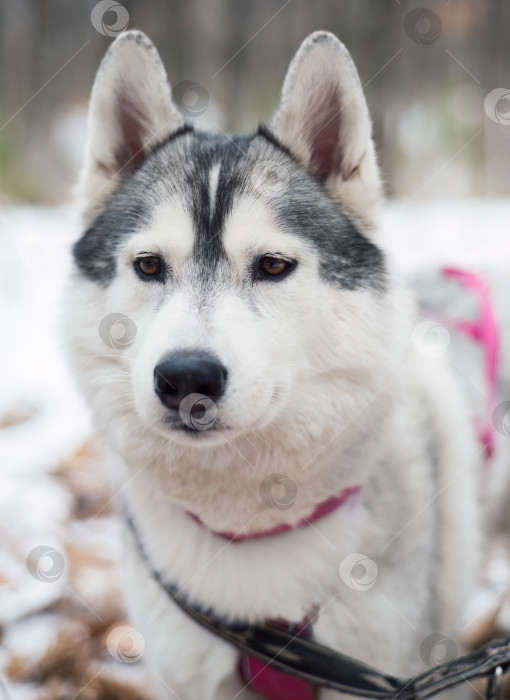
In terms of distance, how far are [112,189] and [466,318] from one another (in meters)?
1.60

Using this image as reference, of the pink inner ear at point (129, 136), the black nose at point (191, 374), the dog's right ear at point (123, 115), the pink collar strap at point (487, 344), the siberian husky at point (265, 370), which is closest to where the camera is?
the black nose at point (191, 374)

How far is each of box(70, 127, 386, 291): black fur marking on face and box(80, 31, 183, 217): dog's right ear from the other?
0.18 feet

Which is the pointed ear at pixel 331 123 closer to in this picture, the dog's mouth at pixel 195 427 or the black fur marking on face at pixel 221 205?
the black fur marking on face at pixel 221 205

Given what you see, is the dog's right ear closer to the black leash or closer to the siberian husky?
the siberian husky

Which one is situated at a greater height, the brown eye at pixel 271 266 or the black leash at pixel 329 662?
the brown eye at pixel 271 266

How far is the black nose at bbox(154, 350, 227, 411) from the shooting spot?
4.92 feet

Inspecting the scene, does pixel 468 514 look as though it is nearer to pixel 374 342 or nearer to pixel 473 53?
pixel 374 342

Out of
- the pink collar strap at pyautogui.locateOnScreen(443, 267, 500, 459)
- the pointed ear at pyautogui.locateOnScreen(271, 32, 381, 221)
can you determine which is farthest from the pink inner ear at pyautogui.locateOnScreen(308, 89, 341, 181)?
the pink collar strap at pyautogui.locateOnScreen(443, 267, 500, 459)

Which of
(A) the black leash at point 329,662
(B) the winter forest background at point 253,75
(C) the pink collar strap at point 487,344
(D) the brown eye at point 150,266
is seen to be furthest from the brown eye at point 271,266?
(B) the winter forest background at point 253,75

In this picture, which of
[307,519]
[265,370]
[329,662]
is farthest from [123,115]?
[329,662]

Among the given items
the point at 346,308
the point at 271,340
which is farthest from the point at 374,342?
the point at 271,340

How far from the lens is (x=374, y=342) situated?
190cm

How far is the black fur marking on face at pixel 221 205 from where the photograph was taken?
1.87 metres

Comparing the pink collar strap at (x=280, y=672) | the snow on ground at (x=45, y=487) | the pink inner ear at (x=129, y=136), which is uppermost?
the pink inner ear at (x=129, y=136)
